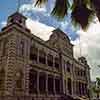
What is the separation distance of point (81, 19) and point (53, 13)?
3.47ft

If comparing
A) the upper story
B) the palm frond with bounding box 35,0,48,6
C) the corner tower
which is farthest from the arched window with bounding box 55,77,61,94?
the palm frond with bounding box 35,0,48,6

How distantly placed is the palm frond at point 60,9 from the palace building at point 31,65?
1523cm

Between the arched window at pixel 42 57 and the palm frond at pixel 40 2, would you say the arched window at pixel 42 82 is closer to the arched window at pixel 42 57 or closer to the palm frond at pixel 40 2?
the arched window at pixel 42 57

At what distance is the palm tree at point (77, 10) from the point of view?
6668 mm

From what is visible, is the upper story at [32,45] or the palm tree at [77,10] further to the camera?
the upper story at [32,45]

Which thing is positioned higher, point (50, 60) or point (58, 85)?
point (50, 60)

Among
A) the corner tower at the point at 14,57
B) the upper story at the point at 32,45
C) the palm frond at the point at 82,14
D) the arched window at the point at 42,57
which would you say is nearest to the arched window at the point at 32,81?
the corner tower at the point at 14,57

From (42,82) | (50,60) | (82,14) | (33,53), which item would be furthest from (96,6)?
(50,60)

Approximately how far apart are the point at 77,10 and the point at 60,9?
63 cm

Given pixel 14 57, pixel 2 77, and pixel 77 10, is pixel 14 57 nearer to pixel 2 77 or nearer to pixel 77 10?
pixel 2 77

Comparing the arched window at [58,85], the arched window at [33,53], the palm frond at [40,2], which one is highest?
the arched window at [33,53]

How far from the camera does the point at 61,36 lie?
3322 cm

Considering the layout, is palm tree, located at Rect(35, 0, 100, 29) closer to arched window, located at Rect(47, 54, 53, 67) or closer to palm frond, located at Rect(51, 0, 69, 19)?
palm frond, located at Rect(51, 0, 69, 19)

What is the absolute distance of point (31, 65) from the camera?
23906 mm
